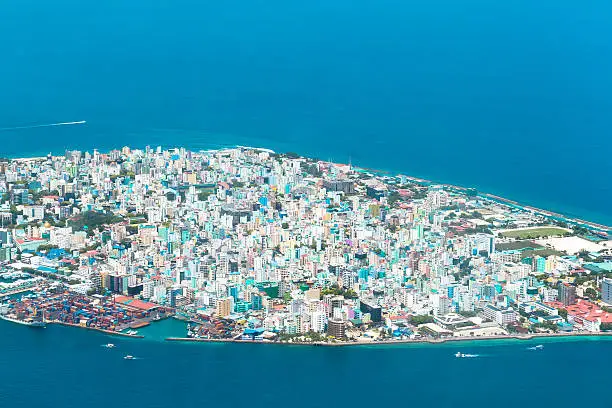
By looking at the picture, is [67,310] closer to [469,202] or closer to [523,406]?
[523,406]

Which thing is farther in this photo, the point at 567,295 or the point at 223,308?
the point at 567,295

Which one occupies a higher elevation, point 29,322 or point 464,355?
point 29,322

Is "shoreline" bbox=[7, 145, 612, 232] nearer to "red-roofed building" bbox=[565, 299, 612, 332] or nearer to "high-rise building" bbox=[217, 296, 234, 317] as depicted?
"red-roofed building" bbox=[565, 299, 612, 332]

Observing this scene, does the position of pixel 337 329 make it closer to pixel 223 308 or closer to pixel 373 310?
pixel 373 310

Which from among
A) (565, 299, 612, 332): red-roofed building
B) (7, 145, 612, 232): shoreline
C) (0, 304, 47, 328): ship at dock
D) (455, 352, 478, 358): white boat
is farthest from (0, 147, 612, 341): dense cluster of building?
(0, 304, 47, 328): ship at dock

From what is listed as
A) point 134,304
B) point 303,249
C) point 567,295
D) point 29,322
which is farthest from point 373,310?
point 29,322

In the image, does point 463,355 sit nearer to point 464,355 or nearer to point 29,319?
point 464,355

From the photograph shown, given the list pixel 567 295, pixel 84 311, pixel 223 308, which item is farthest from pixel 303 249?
pixel 567 295
